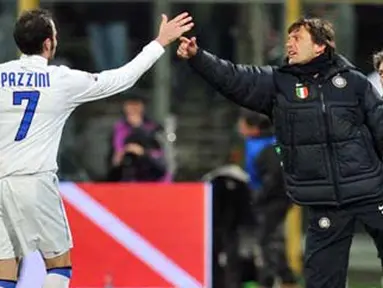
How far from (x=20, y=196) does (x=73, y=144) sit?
7.02m

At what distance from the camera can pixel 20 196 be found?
7566 mm

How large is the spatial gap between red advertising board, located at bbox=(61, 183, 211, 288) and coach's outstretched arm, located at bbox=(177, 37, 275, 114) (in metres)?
3.32

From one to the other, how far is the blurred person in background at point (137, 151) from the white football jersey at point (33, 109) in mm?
4658

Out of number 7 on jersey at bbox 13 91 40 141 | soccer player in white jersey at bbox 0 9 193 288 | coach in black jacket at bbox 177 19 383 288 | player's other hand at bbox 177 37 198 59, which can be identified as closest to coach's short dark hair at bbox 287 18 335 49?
coach in black jacket at bbox 177 19 383 288

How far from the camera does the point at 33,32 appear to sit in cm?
768

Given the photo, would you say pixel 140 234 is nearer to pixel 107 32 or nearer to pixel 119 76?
pixel 119 76

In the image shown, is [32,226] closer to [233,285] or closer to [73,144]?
[233,285]

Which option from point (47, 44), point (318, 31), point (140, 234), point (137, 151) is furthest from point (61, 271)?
point (137, 151)

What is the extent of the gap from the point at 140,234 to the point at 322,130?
12.4 feet

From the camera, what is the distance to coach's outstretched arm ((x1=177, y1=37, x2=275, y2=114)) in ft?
26.1

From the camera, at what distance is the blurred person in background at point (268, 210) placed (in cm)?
1193

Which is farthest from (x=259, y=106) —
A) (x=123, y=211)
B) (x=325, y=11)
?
(x=325, y=11)

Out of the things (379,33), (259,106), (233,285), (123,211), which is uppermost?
(379,33)

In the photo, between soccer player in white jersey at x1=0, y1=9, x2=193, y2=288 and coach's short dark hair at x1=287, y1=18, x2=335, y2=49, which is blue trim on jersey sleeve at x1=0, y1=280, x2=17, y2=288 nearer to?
soccer player in white jersey at x1=0, y1=9, x2=193, y2=288
